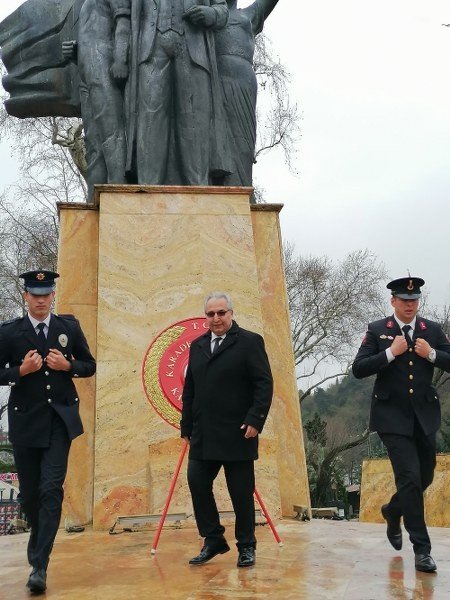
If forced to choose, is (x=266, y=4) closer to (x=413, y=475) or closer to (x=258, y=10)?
(x=258, y=10)

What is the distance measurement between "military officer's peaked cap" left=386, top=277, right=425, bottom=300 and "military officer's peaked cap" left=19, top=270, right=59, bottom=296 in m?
1.96

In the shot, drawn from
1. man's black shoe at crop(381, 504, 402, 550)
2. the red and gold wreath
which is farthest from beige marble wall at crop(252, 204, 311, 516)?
man's black shoe at crop(381, 504, 402, 550)

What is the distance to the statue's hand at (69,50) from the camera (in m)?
8.83

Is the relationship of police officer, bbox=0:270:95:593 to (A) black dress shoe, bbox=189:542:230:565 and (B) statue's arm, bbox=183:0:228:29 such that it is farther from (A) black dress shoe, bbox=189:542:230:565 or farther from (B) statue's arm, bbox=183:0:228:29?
(B) statue's arm, bbox=183:0:228:29

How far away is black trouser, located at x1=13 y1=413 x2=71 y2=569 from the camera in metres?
4.20

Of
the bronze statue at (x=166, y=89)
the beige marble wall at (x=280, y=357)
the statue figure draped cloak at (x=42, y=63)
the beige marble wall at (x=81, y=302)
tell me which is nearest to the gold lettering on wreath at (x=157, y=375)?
the beige marble wall at (x=81, y=302)

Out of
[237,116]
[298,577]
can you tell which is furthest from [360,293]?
[298,577]

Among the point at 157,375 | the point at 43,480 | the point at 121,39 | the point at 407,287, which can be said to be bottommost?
the point at 43,480

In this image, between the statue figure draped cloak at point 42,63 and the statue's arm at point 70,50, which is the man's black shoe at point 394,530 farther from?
the statue figure draped cloak at point 42,63

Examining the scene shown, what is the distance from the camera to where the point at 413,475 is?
449cm

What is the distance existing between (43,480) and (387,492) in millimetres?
5709

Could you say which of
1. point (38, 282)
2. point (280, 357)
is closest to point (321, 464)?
point (280, 357)

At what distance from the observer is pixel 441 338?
15.9 feet

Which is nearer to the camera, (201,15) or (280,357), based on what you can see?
(280,357)
